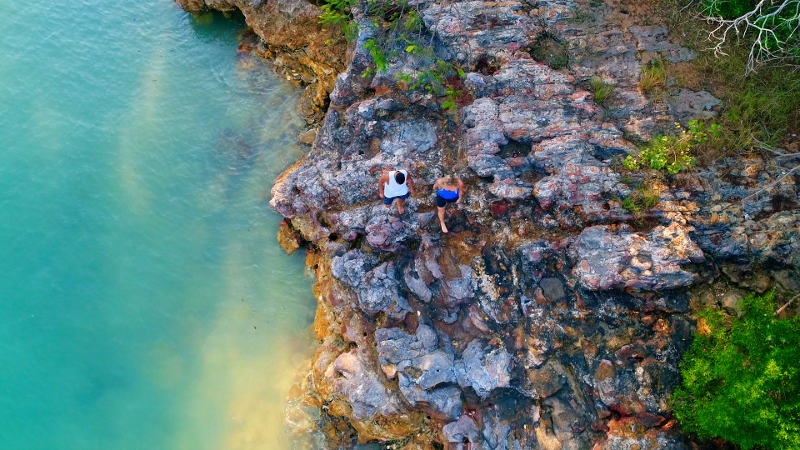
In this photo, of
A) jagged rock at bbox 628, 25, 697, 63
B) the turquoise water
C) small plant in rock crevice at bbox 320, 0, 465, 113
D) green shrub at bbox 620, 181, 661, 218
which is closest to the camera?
green shrub at bbox 620, 181, 661, 218

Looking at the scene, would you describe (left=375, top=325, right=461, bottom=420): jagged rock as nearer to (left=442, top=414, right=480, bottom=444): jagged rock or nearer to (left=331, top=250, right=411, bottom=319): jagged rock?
(left=442, top=414, right=480, bottom=444): jagged rock

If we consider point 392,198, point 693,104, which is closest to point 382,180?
point 392,198

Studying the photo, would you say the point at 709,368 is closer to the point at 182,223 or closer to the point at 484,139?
the point at 484,139

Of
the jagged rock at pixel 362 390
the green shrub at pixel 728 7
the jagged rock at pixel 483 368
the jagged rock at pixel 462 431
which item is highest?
the green shrub at pixel 728 7

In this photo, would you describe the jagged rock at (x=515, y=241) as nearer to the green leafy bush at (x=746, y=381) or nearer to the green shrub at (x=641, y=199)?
the green shrub at (x=641, y=199)

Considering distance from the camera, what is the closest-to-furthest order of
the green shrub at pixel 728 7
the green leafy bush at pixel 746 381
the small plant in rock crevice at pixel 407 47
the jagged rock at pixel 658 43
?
the green leafy bush at pixel 746 381
the green shrub at pixel 728 7
the jagged rock at pixel 658 43
the small plant in rock crevice at pixel 407 47

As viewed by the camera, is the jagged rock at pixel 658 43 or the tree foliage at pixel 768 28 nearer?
the tree foliage at pixel 768 28

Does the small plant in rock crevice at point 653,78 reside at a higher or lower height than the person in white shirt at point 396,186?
higher

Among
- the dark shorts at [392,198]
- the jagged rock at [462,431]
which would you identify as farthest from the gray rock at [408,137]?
the jagged rock at [462,431]

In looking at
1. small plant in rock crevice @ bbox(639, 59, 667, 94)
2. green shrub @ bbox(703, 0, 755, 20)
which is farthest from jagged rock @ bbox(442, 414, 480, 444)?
green shrub @ bbox(703, 0, 755, 20)
